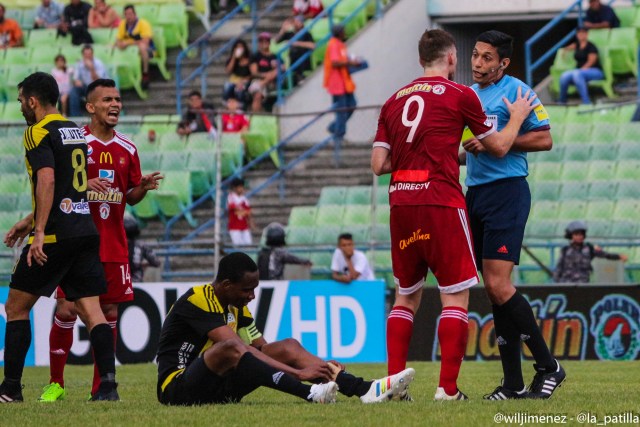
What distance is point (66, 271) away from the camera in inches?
368

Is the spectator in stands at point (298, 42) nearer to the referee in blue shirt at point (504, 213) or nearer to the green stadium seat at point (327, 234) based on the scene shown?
the green stadium seat at point (327, 234)

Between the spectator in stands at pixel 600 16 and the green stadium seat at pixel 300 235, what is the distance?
602cm

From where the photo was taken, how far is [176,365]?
8.62 m

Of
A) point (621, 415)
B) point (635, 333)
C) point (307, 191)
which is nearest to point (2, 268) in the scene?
point (307, 191)

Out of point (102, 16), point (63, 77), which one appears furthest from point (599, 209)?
point (102, 16)

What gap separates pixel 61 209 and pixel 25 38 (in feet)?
58.2

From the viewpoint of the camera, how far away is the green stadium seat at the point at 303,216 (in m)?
19.9

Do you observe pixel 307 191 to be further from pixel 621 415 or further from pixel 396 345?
pixel 621 415

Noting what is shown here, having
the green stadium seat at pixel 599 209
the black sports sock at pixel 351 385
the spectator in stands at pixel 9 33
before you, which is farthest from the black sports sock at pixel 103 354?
the spectator in stands at pixel 9 33

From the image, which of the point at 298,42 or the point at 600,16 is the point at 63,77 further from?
the point at 600,16

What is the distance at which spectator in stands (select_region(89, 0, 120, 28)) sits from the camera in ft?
85.0

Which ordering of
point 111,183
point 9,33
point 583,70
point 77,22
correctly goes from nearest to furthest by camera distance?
point 111,183
point 583,70
point 77,22
point 9,33

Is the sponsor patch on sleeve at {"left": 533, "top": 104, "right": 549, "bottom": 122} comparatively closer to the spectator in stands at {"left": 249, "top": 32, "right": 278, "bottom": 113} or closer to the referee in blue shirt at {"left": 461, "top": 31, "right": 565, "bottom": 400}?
the referee in blue shirt at {"left": 461, "top": 31, "right": 565, "bottom": 400}

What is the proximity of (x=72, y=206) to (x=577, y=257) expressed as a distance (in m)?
9.02
